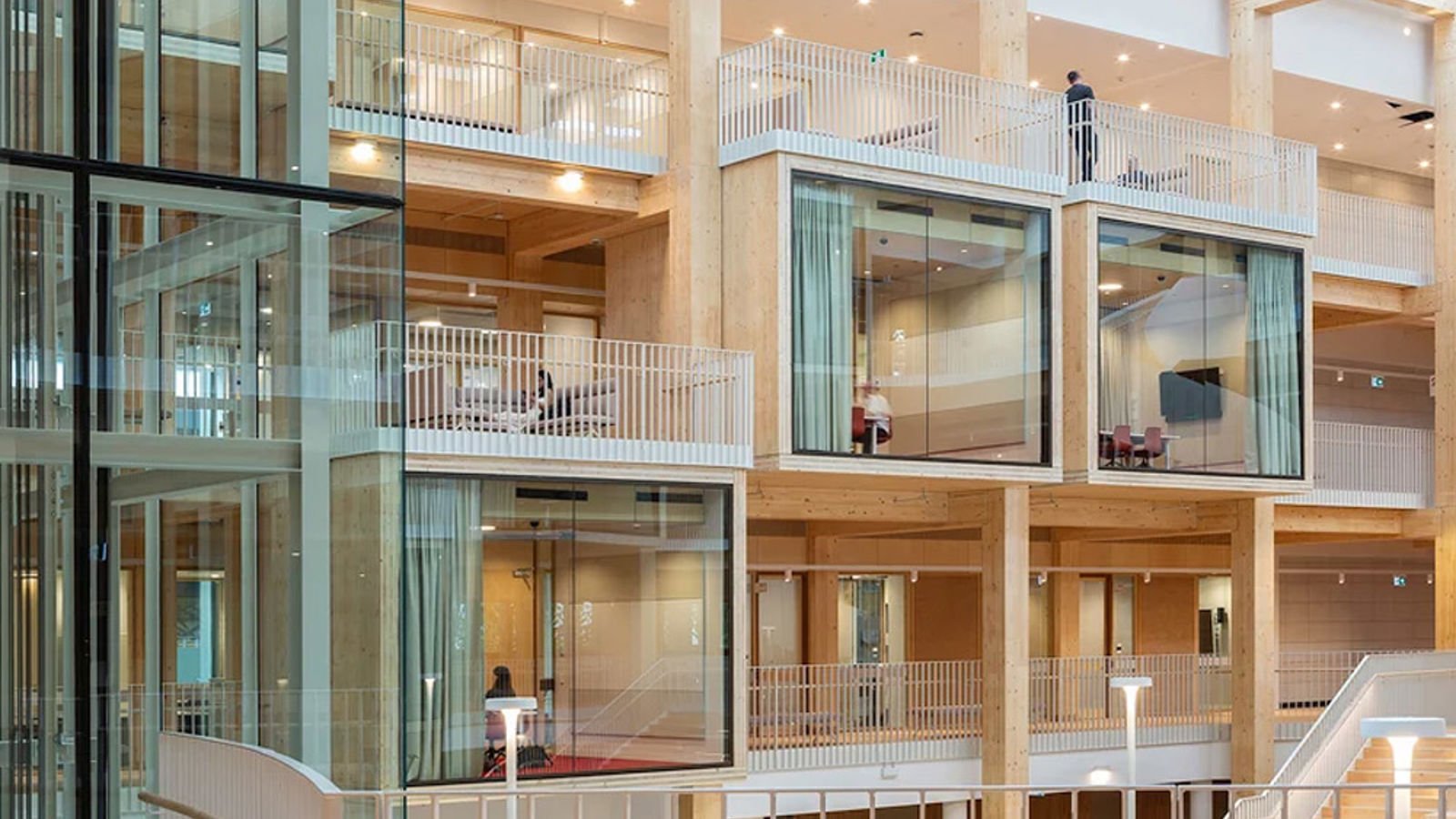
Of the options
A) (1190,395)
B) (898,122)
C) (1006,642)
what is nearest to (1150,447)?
(1190,395)

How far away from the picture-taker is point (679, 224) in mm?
20219

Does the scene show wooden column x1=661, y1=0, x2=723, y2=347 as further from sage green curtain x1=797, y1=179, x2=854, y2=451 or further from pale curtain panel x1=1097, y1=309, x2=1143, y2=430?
pale curtain panel x1=1097, y1=309, x2=1143, y2=430

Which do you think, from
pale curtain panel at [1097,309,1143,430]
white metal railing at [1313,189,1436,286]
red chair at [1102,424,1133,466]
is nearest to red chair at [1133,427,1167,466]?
red chair at [1102,424,1133,466]

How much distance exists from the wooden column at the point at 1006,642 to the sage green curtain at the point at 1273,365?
3.39 meters

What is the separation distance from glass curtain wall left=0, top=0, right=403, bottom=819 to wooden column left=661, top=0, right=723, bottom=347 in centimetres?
1268

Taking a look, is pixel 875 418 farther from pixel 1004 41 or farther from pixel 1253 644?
pixel 1253 644

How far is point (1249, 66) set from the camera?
25.7 meters

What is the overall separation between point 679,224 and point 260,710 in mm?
13652

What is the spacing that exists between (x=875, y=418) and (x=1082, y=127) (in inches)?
200

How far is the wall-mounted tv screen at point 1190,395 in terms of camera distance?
22.7m

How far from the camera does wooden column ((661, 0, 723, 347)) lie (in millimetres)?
20031

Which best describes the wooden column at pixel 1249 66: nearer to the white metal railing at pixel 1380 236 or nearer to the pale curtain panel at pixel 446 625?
the white metal railing at pixel 1380 236

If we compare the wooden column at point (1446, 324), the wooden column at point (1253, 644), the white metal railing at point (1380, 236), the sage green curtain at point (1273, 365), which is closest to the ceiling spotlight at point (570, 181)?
the sage green curtain at point (1273, 365)

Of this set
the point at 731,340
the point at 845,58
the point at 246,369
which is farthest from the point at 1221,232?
the point at 246,369
